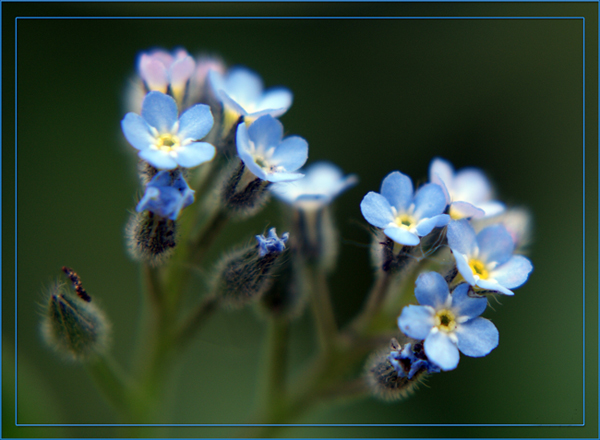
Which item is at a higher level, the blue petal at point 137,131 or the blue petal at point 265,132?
the blue petal at point 137,131

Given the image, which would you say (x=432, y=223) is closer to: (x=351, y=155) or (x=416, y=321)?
(x=416, y=321)

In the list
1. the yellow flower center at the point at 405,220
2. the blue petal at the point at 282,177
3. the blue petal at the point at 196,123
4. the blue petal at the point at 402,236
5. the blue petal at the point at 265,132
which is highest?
the blue petal at the point at 196,123

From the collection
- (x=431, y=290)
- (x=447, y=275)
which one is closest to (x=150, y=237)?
(x=431, y=290)

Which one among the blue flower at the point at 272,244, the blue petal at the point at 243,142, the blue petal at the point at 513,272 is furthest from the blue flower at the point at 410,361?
the blue petal at the point at 243,142

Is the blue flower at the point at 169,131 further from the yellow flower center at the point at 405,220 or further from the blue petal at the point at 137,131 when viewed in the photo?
the yellow flower center at the point at 405,220

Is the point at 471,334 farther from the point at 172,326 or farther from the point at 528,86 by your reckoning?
the point at 528,86

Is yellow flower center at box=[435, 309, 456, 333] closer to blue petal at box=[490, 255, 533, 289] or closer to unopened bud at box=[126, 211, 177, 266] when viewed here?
blue petal at box=[490, 255, 533, 289]
